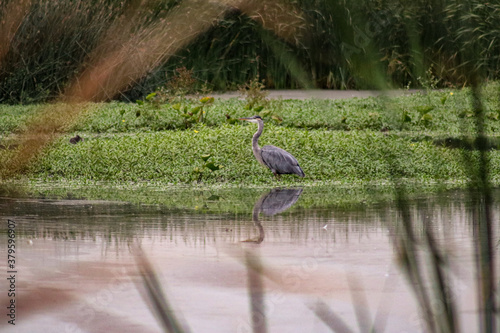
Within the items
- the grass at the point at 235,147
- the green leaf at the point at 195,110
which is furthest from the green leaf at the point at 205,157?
the green leaf at the point at 195,110

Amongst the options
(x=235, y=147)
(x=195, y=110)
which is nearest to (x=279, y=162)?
(x=235, y=147)

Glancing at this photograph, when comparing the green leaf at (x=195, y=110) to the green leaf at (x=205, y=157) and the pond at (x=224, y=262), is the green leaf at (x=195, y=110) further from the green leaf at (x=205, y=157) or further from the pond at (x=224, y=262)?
the pond at (x=224, y=262)

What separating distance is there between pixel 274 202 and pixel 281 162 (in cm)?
111

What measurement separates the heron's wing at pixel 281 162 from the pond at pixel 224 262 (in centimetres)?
64

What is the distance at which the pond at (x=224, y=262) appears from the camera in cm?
380

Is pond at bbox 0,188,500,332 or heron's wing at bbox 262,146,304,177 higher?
heron's wing at bbox 262,146,304,177

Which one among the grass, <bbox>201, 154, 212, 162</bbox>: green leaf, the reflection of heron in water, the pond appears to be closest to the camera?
the pond

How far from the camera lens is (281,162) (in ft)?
26.9

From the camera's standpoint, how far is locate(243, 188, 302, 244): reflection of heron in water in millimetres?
6520

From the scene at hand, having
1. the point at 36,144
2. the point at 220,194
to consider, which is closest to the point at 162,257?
the point at 220,194

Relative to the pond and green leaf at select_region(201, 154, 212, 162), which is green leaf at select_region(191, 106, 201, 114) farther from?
the pond

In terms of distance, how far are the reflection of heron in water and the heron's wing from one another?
11.9 inches

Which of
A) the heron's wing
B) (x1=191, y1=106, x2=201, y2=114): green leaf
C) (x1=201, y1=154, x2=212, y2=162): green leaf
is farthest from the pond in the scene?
(x1=191, y1=106, x2=201, y2=114): green leaf

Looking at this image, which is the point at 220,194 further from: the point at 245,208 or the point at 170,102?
the point at 170,102
